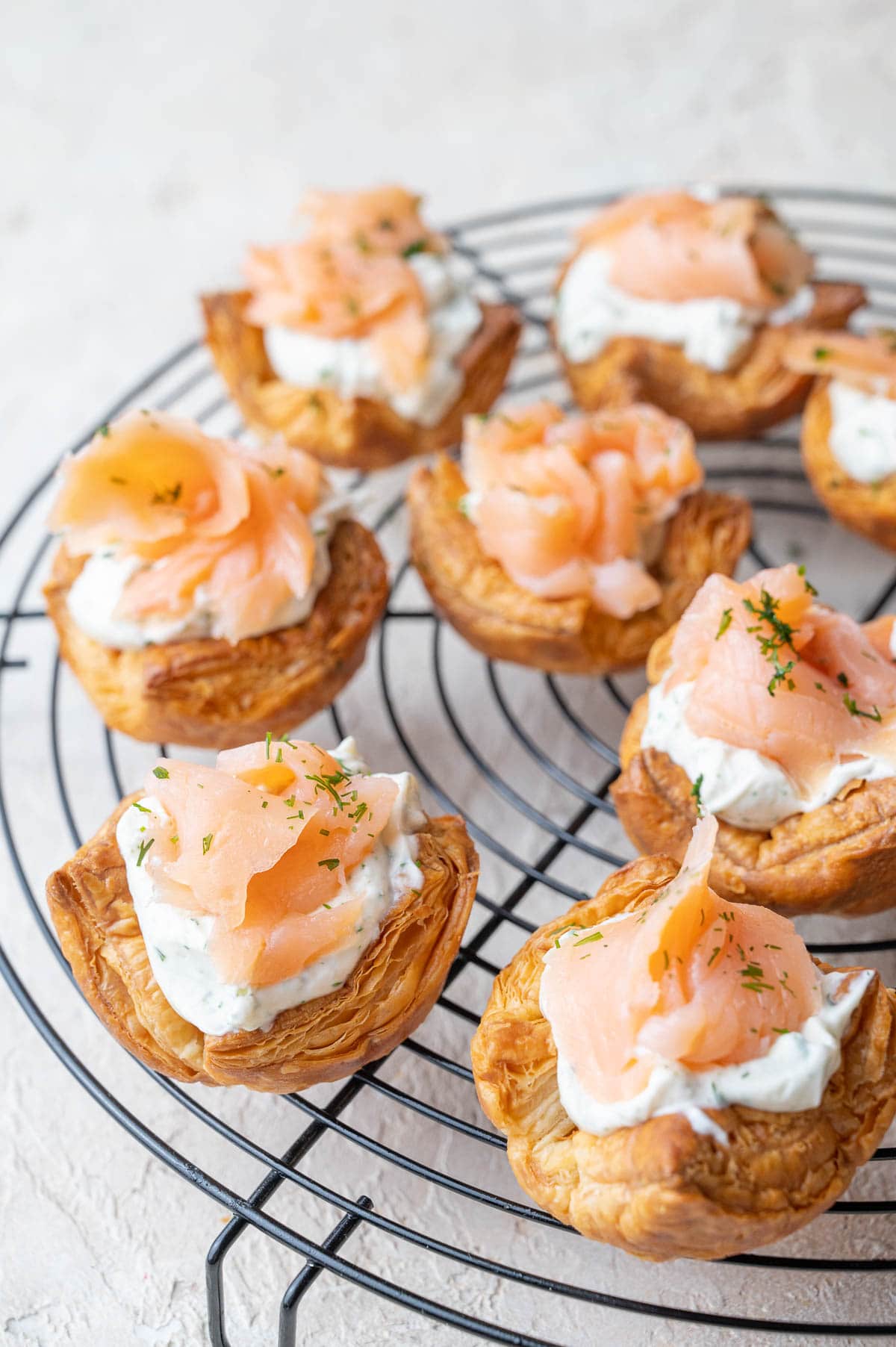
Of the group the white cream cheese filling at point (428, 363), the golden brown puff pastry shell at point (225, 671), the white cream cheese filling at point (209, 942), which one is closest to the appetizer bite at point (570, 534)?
the golden brown puff pastry shell at point (225, 671)

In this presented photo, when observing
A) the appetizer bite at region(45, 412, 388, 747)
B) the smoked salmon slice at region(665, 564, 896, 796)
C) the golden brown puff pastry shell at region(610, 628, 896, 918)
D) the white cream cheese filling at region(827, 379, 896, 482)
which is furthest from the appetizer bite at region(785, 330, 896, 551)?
the appetizer bite at region(45, 412, 388, 747)

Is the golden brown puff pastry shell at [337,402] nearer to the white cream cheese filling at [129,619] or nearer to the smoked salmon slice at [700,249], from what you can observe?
the smoked salmon slice at [700,249]

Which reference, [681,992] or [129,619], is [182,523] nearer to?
[129,619]

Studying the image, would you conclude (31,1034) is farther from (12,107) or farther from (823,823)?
(12,107)

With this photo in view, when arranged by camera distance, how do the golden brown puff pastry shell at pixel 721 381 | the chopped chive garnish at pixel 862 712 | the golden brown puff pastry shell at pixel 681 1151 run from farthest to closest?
1. the golden brown puff pastry shell at pixel 721 381
2. the chopped chive garnish at pixel 862 712
3. the golden brown puff pastry shell at pixel 681 1151

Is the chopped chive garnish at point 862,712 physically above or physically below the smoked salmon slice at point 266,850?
below

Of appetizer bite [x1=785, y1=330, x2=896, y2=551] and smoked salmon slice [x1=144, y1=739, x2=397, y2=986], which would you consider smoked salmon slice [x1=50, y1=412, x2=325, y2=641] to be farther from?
appetizer bite [x1=785, y1=330, x2=896, y2=551]

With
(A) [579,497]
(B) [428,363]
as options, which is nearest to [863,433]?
(A) [579,497]
